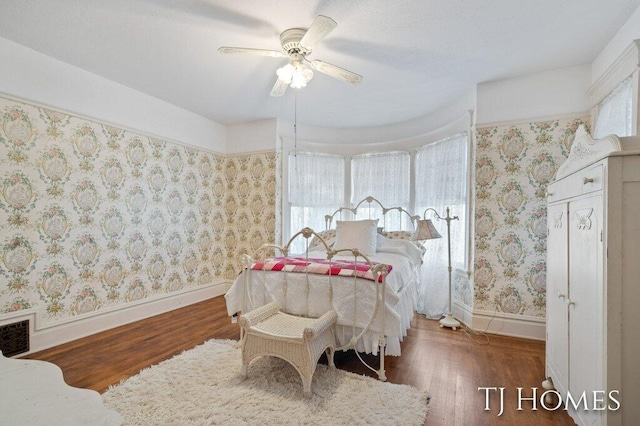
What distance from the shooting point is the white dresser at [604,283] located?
1.29 meters

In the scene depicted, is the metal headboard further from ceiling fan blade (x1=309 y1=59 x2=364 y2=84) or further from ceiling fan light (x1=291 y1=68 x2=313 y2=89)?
ceiling fan light (x1=291 y1=68 x2=313 y2=89)

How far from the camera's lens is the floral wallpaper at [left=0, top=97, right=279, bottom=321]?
101 inches

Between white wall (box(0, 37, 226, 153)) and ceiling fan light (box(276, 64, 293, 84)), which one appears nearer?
ceiling fan light (box(276, 64, 293, 84))

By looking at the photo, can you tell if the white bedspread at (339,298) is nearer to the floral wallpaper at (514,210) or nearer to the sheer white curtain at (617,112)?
the floral wallpaper at (514,210)

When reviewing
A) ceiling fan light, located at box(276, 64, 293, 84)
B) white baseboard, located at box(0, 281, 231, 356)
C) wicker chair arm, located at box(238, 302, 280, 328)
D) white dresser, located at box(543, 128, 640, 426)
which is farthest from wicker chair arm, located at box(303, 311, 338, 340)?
white baseboard, located at box(0, 281, 231, 356)

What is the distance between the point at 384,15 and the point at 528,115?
195cm

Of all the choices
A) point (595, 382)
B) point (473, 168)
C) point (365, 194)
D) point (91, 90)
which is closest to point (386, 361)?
point (595, 382)

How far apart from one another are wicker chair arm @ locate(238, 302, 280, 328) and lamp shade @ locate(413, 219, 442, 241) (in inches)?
68.5

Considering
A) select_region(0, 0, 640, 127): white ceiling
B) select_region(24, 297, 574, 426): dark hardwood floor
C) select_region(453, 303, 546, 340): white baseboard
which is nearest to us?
select_region(24, 297, 574, 426): dark hardwood floor

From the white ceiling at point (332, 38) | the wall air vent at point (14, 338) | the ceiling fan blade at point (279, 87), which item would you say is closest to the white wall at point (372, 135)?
the white ceiling at point (332, 38)

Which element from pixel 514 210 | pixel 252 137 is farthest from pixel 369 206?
pixel 252 137

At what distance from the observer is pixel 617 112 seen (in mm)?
2375

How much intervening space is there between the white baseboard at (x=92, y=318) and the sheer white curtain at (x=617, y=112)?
4.85 m

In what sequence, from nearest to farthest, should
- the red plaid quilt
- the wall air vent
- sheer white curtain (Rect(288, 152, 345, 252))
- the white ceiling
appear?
the white ceiling < the red plaid quilt < the wall air vent < sheer white curtain (Rect(288, 152, 345, 252))
